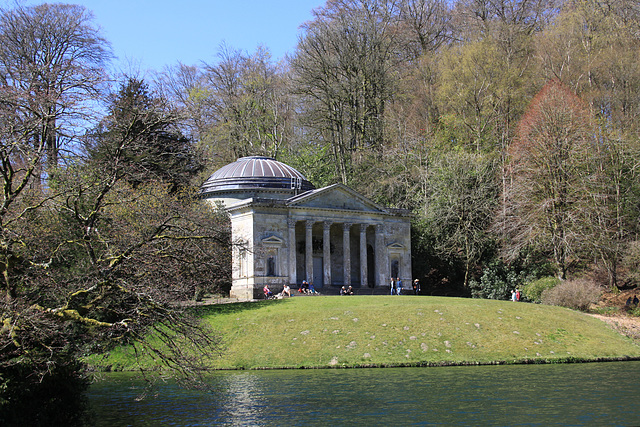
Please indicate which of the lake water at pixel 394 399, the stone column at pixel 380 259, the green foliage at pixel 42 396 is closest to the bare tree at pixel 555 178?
the stone column at pixel 380 259

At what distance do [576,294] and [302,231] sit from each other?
19.5 metres

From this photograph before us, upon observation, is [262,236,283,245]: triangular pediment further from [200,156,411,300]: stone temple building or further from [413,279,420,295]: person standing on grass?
[413,279,420,295]: person standing on grass

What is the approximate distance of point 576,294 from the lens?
37469 millimetres

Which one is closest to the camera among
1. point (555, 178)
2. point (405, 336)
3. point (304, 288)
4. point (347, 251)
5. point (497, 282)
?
point (405, 336)

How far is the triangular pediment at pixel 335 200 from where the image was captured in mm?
45562

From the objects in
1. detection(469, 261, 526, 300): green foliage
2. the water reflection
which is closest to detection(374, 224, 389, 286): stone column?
detection(469, 261, 526, 300): green foliage

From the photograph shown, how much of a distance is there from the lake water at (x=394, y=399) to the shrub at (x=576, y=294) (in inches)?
537

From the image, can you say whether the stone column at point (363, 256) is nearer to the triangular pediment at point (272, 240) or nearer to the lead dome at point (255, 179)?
the lead dome at point (255, 179)

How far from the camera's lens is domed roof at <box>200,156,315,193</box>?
1966 inches

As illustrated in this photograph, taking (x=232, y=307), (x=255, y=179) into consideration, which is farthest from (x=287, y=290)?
(x=255, y=179)

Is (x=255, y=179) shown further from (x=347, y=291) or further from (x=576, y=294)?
(x=576, y=294)

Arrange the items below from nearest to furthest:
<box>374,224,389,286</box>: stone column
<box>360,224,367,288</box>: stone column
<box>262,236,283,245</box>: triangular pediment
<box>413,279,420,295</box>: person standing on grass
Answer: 1. <box>262,236,283,245</box>: triangular pediment
2. <box>413,279,420,295</box>: person standing on grass
3. <box>360,224,367,288</box>: stone column
4. <box>374,224,389,286</box>: stone column

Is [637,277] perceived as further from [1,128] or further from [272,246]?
[1,128]

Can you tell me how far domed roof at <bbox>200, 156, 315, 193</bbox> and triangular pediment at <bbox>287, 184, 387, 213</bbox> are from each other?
16.3ft
